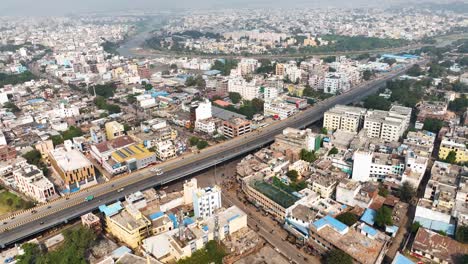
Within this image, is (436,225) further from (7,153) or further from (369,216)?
(7,153)

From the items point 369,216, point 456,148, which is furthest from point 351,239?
point 456,148

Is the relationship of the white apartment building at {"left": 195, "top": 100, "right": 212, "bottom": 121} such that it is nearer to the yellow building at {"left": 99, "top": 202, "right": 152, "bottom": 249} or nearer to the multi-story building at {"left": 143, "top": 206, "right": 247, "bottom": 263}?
the yellow building at {"left": 99, "top": 202, "right": 152, "bottom": 249}

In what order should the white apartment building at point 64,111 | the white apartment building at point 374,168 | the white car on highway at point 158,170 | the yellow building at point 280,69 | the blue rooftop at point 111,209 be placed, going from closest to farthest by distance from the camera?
1. the blue rooftop at point 111,209
2. the white apartment building at point 374,168
3. the white car on highway at point 158,170
4. the white apartment building at point 64,111
5. the yellow building at point 280,69

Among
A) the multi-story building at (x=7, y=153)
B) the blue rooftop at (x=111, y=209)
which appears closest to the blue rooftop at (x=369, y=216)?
the blue rooftop at (x=111, y=209)

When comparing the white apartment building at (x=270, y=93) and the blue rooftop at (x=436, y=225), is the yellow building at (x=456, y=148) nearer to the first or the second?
the blue rooftop at (x=436, y=225)

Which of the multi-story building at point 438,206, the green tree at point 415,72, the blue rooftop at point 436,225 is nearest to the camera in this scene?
the blue rooftop at point 436,225

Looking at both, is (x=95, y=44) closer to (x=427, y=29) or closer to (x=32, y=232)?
(x=32, y=232)
